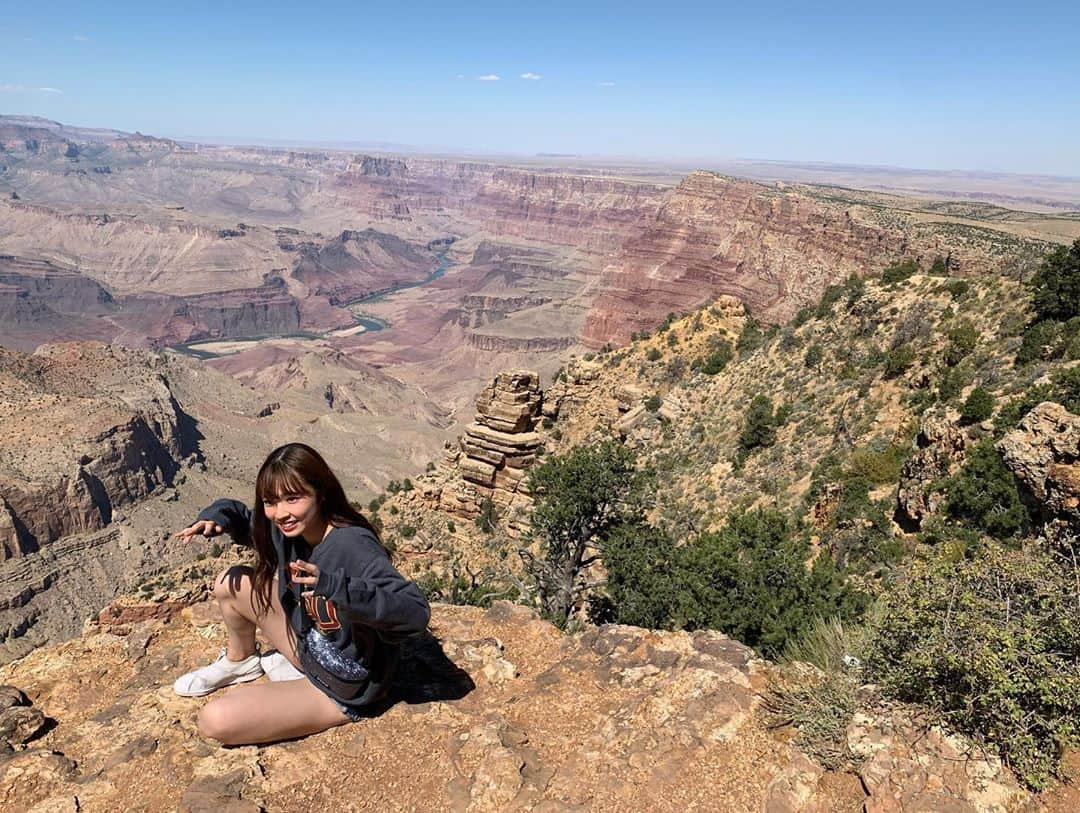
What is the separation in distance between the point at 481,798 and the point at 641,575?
1035 cm

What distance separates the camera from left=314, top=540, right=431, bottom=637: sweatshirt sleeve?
423cm

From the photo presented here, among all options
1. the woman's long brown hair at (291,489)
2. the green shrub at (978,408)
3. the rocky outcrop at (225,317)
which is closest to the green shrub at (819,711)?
the woman's long brown hair at (291,489)

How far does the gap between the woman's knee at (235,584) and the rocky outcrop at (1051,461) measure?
11.6m

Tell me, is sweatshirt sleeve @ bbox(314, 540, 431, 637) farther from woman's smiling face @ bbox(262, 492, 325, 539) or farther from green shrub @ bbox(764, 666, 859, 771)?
green shrub @ bbox(764, 666, 859, 771)

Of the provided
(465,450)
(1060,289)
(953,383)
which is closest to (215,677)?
(953,383)

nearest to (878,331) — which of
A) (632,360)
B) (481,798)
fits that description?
(632,360)

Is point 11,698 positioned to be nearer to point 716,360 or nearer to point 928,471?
point 928,471

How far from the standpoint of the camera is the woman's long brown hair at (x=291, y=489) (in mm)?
4918

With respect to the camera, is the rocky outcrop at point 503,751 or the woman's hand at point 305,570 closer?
the woman's hand at point 305,570

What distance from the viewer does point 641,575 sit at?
14.7 m

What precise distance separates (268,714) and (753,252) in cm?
7221

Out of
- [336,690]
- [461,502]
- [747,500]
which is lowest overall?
[461,502]

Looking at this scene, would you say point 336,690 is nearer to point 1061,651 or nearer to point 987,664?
point 987,664

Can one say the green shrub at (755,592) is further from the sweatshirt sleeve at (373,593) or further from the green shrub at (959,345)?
the green shrub at (959,345)
